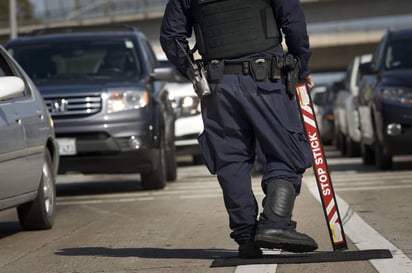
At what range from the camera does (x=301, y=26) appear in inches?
314

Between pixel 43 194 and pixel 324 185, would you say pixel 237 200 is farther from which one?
pixel 43 194

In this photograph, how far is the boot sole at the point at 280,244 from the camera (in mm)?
7672

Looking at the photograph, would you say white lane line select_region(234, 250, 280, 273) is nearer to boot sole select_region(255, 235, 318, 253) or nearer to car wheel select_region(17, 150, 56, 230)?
boot sole select_region(255, 235, 318, 253)

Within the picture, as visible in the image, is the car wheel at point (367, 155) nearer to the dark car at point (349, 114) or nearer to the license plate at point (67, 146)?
the dark car at point (349, 114)

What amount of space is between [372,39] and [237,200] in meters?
64.7

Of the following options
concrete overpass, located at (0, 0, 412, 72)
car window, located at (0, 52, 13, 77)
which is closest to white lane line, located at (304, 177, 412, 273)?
car window, located at (0, 52, 13, 77)

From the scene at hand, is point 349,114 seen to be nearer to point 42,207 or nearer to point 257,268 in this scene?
point 42,207

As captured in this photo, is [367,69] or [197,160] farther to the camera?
[197,160]

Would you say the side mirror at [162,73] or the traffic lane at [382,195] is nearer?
the traffic lane at [382,195]

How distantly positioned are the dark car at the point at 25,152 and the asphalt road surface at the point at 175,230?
210 millimetres

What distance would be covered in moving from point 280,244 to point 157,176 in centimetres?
817

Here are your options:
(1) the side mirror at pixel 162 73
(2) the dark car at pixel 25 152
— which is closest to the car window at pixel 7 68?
(2) the dark car at pixel 25 152

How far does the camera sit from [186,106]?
22.4 m

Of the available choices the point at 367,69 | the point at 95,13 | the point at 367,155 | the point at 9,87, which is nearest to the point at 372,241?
the point at 9,87
